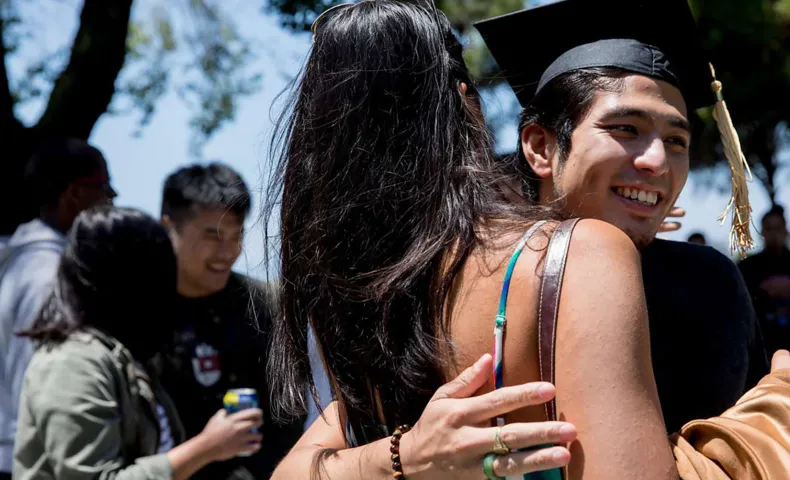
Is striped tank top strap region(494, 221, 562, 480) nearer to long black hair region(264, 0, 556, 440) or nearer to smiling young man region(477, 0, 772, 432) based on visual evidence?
long black hair region(264, 0, 556, 440)

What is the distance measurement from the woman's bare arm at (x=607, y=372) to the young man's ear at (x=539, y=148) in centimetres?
79

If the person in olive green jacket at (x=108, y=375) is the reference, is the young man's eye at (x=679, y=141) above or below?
above

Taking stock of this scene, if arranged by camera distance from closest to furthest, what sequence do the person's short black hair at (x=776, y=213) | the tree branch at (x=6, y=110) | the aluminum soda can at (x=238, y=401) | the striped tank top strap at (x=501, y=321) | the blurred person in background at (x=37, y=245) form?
the striped tank top strap at (x=501, y=321) → the aluminum soda can at (x=238, y=401) → the blurred person in background at (x=37, y=245) → the tree branch at (x=6, y=110) → the person's short black hair at (x=776, y=213)

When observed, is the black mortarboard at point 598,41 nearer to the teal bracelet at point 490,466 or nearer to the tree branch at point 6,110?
the teal bracelet at point 490,466

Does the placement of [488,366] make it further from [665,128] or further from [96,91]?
[96,91]

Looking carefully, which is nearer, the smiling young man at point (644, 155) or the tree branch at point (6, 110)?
the smiling young man at point (644, 155)

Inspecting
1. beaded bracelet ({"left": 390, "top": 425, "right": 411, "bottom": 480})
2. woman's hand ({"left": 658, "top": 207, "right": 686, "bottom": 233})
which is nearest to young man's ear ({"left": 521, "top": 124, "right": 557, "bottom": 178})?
woman's hand ({"left": 658, "top": 207, "right": 686, "bottom": 233})

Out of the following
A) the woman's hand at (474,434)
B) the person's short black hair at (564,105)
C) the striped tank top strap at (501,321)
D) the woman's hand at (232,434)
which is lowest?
the woman's hand at (232,434)

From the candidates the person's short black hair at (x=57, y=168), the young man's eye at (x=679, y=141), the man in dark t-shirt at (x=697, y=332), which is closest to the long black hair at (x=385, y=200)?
the young man's eye at (x=679, y=141)

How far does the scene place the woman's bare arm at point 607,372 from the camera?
1.32m

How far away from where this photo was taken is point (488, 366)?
1.42m

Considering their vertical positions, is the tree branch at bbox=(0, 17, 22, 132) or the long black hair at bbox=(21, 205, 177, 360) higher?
the tree branch at bbox=(0, 17, 22, 132)

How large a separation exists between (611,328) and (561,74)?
100 cm

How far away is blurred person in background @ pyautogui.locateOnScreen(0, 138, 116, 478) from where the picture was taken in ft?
12.2
